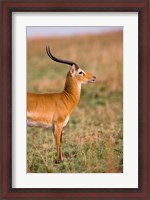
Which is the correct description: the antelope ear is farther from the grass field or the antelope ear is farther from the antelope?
the grass field

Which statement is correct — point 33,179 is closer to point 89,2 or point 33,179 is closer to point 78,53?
point 89,2

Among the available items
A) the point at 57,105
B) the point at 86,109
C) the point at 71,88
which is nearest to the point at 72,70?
the point at 71,88

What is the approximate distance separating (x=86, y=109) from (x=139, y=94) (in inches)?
129

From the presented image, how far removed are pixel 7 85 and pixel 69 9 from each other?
861mm

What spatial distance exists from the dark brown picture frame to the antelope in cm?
28

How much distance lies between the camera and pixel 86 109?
7.54 metres

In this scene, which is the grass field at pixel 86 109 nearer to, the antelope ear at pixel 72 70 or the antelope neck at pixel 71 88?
the antelope neck at pixel 71 88

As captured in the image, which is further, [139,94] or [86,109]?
[86,109]

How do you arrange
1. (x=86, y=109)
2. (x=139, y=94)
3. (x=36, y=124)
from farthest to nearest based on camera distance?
1. (x=86, y=109)
2. (x=36, y=124)
3. (x=139, y=94)

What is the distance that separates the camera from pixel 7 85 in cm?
429

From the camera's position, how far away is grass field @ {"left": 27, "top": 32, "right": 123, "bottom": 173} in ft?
14.4

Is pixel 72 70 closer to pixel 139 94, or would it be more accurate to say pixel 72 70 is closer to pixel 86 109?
pixel 139 94

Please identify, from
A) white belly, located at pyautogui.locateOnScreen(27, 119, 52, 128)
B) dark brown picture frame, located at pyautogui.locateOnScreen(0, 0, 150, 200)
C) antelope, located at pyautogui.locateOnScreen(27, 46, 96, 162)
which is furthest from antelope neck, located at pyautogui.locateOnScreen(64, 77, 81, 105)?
dark brown picture frame, located at pyautogui.locateOnScreen(0, 0, 150, 200)

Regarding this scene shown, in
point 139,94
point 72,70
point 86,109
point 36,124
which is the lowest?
point 36,124
